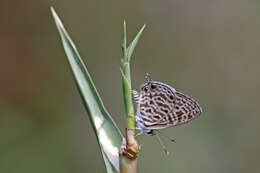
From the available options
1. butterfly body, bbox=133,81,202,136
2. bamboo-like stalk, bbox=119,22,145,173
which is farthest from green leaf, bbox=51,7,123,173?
butterfly body, bbox=133,81,202,136

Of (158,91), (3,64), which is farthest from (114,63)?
(158,91)

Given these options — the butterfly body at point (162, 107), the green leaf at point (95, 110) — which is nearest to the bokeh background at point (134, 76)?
the butterfly body at point (162, 107)

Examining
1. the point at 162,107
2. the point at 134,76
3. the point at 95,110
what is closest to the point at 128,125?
the point at 95,110

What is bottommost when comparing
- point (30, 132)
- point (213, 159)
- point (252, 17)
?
point (213, 159)

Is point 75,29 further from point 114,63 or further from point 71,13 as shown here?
point 114,63

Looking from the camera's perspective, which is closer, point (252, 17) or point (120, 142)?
point (120, 142)

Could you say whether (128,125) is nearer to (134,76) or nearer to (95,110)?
(95,110)

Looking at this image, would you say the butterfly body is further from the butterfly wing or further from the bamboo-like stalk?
the bamboo-like stalk
